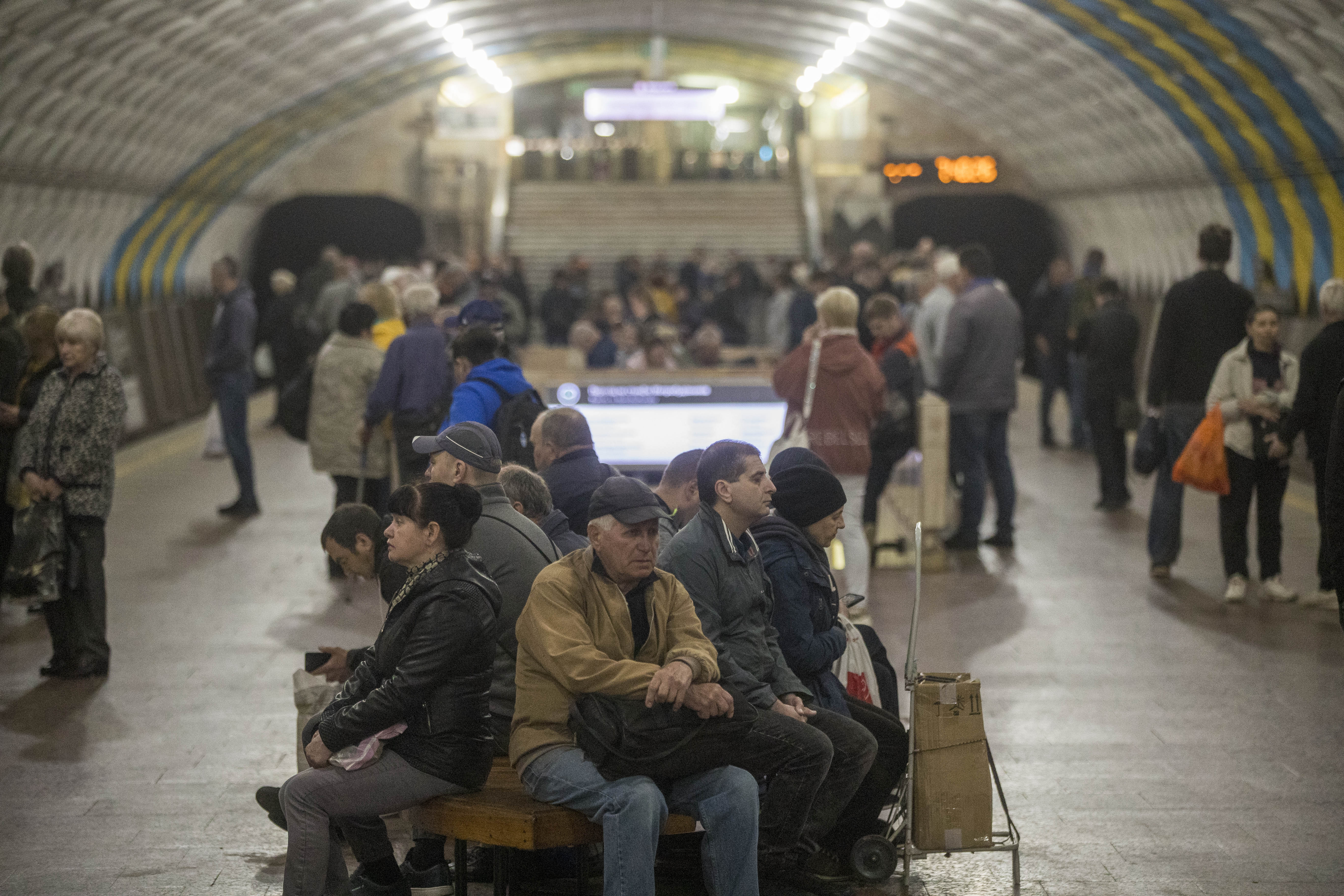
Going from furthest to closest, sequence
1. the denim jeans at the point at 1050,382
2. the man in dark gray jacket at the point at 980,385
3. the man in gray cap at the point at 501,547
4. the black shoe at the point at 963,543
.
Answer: the denim jeans at the point at 1050,382 < the black shoe at the point at 963,543 < the man in dark gray jacket at the point at 980,385 < the man in gray cap at the point at 501,547

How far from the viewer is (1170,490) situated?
9.55 metres

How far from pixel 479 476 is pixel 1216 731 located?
341 cm

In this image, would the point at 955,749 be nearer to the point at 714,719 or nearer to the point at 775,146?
the point at 714,719

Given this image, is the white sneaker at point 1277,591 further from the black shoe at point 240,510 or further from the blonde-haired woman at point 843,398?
the black shoe at point 240,510

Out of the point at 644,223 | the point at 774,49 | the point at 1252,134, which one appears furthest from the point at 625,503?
the point at 644,223

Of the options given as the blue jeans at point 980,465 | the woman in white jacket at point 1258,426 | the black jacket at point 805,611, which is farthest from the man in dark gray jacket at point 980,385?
the black jacket at point 805,611

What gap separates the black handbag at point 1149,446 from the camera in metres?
9.41

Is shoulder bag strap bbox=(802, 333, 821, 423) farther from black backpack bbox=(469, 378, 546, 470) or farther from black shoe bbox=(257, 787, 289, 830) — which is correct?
black shoe bbox=(257, 787, 289, 830)

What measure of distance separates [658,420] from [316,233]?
22.0 metres

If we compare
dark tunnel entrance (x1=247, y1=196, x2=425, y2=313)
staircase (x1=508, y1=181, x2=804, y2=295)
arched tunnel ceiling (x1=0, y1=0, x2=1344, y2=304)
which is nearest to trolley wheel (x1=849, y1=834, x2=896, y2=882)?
arched tunnel ceiling (x1=0, y1=0, x2=1344, y2=304)

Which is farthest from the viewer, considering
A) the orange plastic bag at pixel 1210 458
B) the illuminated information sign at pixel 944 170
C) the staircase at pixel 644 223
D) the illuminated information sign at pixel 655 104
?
the staircase at pixel 644 223

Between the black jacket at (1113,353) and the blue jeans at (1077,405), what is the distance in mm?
2750

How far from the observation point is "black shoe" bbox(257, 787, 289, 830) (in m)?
5.10

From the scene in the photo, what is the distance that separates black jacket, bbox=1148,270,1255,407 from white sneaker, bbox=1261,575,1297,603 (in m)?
1.11
